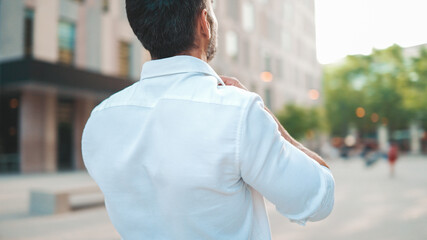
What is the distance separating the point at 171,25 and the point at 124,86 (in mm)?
17062

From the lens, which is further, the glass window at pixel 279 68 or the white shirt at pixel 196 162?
the glass window at pixel 279 68

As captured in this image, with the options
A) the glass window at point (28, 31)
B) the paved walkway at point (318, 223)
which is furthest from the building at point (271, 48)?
the paved walkway at point (318, 223)

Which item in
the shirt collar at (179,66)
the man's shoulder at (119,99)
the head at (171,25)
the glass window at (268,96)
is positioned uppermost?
the head at (171,25)

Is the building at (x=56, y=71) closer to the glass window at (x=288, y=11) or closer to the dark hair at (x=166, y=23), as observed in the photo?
the dark hair at (x=166, y=23)

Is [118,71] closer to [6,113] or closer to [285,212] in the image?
[6,113]

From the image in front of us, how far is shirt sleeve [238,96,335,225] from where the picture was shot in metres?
0.87

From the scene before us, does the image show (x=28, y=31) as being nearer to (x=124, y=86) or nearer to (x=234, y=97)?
(x=124, y=86)

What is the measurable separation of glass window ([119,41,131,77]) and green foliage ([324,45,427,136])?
24.3 m

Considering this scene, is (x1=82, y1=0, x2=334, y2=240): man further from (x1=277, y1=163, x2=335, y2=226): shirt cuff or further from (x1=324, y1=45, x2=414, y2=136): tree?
(x1=324, y1=45, x2=414, y2=136): tree

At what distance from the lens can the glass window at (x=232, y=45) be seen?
24391mm

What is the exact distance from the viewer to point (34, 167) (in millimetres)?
15867

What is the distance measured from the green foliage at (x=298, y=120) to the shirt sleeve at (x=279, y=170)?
78.9ft

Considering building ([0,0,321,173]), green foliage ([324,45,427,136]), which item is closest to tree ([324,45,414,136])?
green foliage ([324,45,427,136])

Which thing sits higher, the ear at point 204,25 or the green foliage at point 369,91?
the ear at point 204,25
